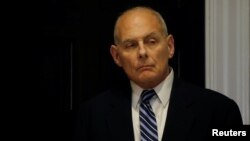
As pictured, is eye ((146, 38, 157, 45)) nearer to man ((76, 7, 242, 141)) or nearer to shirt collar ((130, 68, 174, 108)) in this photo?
man ((76, 7, 242, 141))

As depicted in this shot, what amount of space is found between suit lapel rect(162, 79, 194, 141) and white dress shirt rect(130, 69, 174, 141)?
2 cm

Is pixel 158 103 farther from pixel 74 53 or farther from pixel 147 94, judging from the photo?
pixel 74 53

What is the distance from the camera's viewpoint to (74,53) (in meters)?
2.05

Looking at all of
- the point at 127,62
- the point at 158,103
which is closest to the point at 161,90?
the point at 158,103

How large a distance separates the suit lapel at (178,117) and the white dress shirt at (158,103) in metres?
0.02

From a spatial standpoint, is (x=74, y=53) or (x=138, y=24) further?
(x=74, y=53)

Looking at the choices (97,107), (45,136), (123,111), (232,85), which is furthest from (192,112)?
(45,136)

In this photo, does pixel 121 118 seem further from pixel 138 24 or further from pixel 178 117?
pixel 138 24

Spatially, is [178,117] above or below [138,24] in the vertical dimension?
below

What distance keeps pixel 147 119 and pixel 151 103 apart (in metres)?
0.07

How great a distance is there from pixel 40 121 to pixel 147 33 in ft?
2.51

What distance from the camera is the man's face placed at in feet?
4.86

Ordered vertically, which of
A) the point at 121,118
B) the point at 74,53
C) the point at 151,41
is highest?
the point at 151,41

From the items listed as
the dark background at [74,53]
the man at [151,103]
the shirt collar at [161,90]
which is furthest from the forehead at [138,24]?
the dark background at [74,53]
